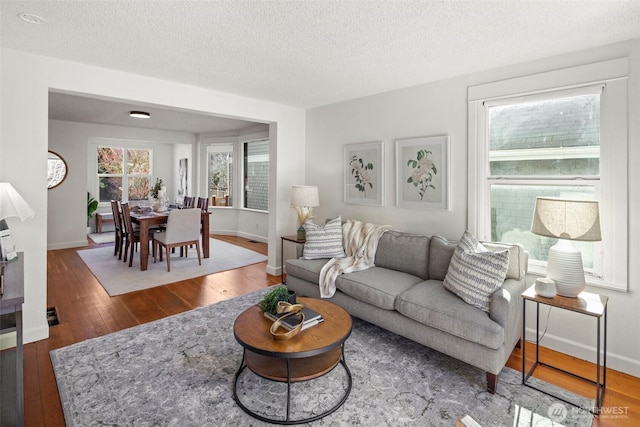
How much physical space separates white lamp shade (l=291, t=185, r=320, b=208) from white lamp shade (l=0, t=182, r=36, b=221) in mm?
2586

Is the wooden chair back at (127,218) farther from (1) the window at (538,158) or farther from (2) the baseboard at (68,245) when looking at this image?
(1) the window at (538,158)

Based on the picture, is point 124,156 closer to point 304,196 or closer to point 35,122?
point 35,122

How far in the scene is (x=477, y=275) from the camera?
7.75 ft

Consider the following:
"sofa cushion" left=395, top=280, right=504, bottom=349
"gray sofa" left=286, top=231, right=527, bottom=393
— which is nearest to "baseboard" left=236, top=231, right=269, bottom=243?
"gray sofa" left=286, top=231, right=527, bottom=393

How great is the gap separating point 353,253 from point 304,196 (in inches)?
41.9

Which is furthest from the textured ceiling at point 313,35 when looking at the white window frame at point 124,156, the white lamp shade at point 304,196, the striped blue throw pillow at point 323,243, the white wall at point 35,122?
the white window frame at point 124,156

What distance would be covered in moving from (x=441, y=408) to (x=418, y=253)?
140 centimetres

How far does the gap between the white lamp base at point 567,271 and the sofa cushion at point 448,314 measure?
22.1 inches

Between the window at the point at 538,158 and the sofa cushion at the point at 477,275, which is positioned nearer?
the sofa cushion at the point at 477,275

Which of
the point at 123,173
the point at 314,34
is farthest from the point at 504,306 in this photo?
the point at 123,173

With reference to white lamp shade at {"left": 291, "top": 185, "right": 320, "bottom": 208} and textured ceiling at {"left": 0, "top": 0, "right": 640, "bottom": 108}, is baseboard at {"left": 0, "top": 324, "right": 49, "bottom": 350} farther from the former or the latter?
white lamp shade at {"left": 291, "top": 185, "right": 320, "bottom": 208}

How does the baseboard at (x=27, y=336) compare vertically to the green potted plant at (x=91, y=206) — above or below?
below

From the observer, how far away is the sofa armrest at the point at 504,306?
2152mm

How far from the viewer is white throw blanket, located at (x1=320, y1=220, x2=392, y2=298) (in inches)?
122
